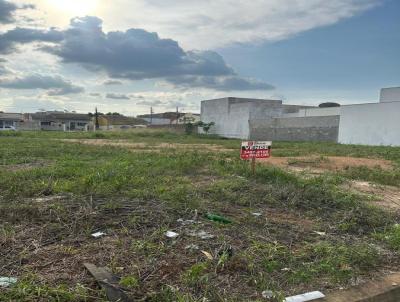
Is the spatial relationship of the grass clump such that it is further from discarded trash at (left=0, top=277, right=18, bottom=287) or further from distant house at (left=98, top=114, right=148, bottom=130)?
distant house at (left=98, top=114, right=148, bottom=130)

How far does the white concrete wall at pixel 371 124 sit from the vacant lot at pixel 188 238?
19.4 m

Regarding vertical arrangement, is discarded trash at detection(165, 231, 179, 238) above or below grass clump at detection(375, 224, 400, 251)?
above

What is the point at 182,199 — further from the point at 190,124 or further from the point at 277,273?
the point at 190,124

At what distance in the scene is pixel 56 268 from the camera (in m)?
2.65

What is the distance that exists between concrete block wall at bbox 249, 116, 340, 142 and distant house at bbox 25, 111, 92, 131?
39.9 meters

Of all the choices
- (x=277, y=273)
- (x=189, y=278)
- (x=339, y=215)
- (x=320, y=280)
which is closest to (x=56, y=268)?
(x=189, y=278)

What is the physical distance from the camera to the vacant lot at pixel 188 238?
2529 millimetres

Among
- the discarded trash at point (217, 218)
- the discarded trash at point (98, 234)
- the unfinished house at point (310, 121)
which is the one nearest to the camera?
the discarded trash at point (98, 234)

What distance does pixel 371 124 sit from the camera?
24.7 metres

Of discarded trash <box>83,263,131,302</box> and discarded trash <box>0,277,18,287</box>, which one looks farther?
discarded trash <box>0,277,18,287</box>

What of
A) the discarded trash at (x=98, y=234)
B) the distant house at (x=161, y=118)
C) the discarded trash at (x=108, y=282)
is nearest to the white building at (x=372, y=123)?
the discarded trash at (x=98, y=234)

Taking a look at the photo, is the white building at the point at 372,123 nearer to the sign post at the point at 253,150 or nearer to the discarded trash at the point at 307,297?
the sign post at the point at 253,150

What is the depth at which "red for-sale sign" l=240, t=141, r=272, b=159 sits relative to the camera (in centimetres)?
636

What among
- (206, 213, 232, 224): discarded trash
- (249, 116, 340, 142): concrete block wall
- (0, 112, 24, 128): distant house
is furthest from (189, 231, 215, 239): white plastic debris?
(0, 112, 24, 128): distant house
